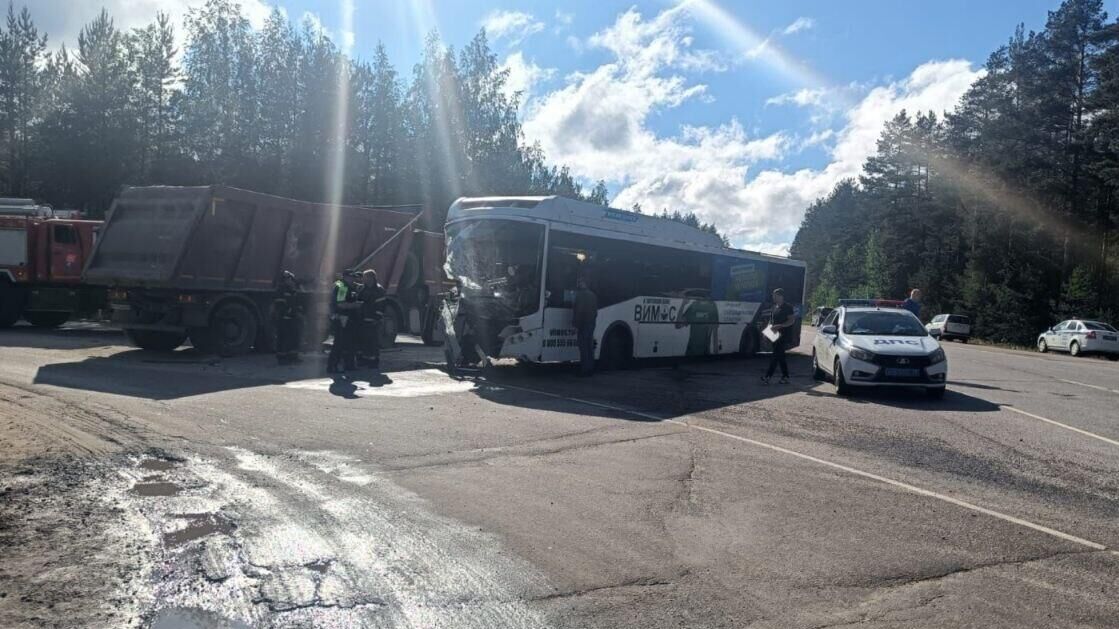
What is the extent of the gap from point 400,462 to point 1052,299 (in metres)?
52.7

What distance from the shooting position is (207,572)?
4.77 meters

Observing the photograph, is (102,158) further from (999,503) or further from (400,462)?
(999,503)

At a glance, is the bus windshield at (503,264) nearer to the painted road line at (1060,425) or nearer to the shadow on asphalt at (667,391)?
the shadow on asphalt at (667,391)

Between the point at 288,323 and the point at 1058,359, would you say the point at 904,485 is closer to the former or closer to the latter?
the point at 288,323

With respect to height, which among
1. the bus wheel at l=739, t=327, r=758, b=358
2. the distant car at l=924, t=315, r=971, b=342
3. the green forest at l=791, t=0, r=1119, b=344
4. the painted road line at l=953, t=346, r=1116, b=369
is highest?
the green forest at l=791, t=0, r=1119, b=344

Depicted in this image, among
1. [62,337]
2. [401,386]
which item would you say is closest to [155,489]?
[401,386]

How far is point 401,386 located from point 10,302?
13.9m

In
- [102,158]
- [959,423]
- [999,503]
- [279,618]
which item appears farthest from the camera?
[102,158]

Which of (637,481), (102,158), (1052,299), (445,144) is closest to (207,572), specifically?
(637,481)

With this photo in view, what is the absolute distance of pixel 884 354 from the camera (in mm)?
13281

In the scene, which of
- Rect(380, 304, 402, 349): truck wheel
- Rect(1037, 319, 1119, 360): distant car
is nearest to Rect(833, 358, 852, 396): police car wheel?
Rect(380, 304, 402, 349): truck wheel

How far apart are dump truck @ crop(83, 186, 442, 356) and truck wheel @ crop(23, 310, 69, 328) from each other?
6886 millimetres

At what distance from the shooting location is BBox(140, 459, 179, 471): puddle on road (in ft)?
23.6

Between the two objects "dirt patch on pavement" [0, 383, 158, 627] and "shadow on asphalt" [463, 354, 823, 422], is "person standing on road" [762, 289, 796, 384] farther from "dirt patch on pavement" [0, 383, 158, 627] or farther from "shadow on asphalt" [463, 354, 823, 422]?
"dirt patch on pavement" [0, 383, 158, 627]
